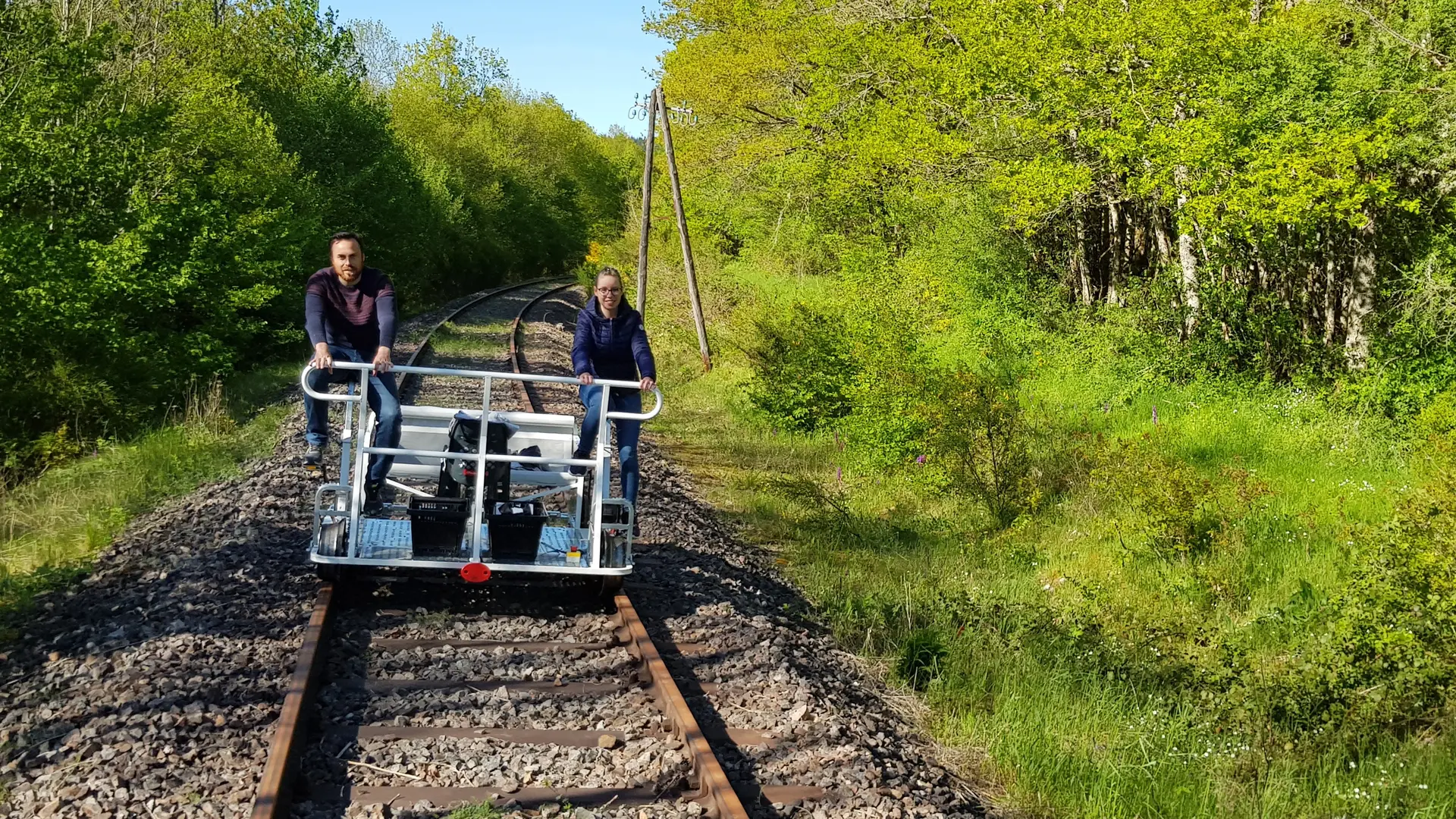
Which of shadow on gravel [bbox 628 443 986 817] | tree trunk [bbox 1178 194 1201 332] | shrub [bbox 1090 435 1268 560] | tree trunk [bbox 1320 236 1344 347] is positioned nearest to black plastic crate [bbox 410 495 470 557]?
shadow on gravel [bbox 628 443 986 817]

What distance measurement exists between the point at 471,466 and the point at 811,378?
9156 mm

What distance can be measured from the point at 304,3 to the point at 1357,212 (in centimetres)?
3937

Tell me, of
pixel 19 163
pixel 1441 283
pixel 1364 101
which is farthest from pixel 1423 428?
pixel 19 163

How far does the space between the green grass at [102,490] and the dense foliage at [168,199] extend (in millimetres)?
1673

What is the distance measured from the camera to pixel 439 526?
679 centimetres

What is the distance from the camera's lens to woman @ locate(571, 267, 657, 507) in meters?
7.55

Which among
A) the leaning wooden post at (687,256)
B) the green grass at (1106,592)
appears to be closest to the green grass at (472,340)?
the leaning wooden post at (687,256)

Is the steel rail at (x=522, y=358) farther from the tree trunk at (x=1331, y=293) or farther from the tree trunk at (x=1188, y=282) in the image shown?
the tree trunk at (x=1331, y=293)

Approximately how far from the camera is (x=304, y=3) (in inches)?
1633

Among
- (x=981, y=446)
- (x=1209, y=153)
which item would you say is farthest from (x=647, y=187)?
(x=981, y=446)

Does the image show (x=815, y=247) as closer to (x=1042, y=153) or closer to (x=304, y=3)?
(x=1042, y=153)

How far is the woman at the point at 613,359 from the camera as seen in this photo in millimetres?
7555

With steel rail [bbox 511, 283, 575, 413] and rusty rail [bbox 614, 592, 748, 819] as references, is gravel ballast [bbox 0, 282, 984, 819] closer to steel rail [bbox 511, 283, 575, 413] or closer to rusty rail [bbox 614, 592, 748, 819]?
rusty rail [bbox 614, 592, 748, 819]

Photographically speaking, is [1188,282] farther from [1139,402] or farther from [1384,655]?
[1384,655]
